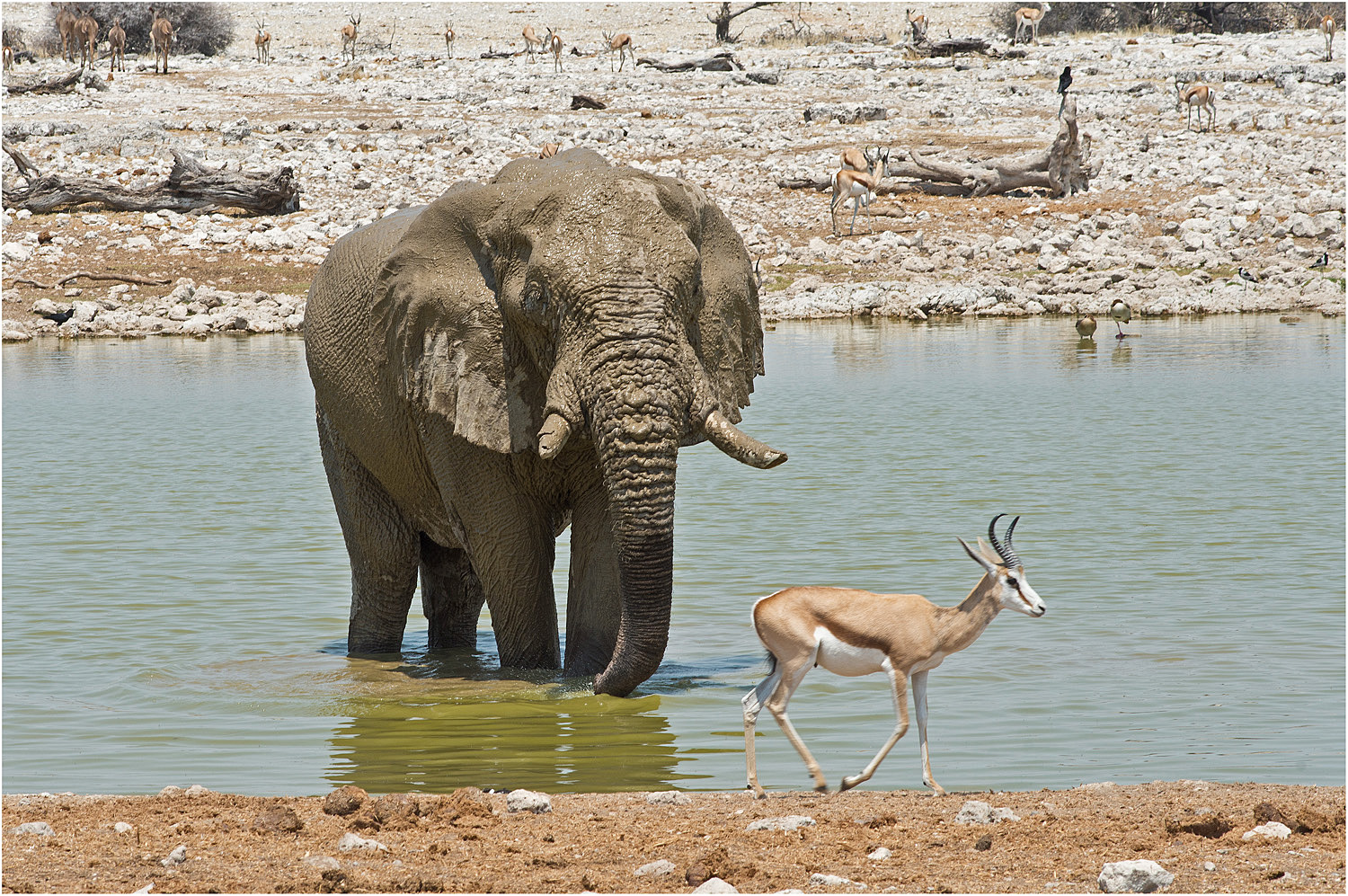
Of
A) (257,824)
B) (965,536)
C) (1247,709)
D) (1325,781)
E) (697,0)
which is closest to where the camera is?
(257,824)

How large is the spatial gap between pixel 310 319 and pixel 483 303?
1818mm

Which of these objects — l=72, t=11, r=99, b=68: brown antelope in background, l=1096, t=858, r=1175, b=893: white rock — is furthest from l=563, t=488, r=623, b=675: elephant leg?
l=72, t=11, r=99, b=68: brown antelope in background

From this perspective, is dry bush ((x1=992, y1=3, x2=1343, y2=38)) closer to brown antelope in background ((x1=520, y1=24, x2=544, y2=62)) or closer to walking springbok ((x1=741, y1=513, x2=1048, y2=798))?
brown antelope in background ((x1=520, y1=24, x2=544, y2=62))

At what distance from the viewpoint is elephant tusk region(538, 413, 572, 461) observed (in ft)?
21.1

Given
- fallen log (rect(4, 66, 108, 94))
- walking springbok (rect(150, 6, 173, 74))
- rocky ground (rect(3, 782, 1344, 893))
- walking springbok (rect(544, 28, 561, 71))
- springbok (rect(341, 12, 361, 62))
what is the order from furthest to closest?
1. springbok (rect(341, 12, 361, 62))
2. walking springbok (rect(150, 6, 173, 74))
3. walking springbok (rect(544, 28, 561, 71))
4. fallen log (rect(4, 66, 108, 94))
5. rocky ground (rect(3, 782, 1344, 893))

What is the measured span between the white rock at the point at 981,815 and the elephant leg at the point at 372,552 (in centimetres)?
407

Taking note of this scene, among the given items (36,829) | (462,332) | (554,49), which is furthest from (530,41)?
(36,829)

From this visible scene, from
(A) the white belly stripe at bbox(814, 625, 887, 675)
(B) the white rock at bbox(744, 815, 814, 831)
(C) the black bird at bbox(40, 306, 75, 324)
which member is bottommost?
(B) the white rock at bbox(744, 815, 814, 831)

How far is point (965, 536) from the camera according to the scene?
10.9 meters

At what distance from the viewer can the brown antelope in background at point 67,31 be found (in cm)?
4394

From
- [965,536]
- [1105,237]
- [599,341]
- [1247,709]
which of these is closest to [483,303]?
[599,341]

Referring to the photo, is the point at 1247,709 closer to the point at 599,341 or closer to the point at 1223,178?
the point at 599,341

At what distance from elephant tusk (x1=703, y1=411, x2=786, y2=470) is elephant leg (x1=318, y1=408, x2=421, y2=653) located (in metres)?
2.37

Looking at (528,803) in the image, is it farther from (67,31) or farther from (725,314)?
(67,31)
